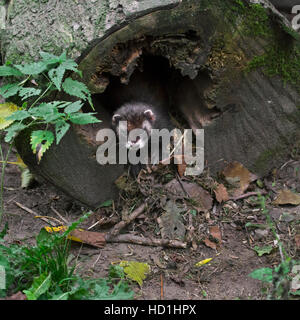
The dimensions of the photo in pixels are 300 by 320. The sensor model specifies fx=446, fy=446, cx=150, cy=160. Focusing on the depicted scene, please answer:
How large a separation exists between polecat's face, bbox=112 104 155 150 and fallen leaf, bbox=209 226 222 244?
134cm

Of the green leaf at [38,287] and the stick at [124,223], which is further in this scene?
the stick at [124,223]

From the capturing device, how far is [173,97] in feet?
17.1

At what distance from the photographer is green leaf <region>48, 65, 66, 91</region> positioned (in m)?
3.24

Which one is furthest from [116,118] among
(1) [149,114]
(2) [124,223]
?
(2) [124,223]

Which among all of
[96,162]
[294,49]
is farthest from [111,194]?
[294,49]

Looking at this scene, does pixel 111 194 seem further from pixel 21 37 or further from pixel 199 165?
pixel 21 37

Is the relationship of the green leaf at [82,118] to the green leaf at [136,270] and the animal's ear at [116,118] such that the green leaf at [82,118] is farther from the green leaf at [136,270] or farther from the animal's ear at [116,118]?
the animal's ear at [116,118]

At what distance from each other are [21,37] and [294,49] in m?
2.43

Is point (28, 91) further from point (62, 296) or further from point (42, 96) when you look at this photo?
point (62, 296)

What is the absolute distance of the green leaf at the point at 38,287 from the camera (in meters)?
2.80

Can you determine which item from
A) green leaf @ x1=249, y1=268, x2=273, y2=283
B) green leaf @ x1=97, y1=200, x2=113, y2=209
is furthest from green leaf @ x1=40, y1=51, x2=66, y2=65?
green leaf @ x1=249, y1=268, x2=273, y2=283

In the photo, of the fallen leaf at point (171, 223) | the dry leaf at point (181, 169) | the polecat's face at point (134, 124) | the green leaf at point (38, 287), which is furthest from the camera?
the polecat's face at point (134, 124)

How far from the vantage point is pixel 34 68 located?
338cm

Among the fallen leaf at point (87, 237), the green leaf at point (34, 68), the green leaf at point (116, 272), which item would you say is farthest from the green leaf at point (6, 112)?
the green leaf at point (116, 272)
